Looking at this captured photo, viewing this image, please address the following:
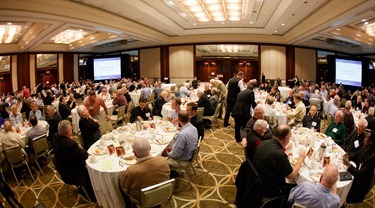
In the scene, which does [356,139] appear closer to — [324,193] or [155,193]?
[324,193]

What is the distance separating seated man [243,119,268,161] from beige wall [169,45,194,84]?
1477 centimetres

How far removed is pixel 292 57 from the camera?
17828 millimetres

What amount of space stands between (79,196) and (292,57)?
1674cm

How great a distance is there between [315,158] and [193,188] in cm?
201

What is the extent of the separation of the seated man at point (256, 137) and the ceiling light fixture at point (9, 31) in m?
10.2

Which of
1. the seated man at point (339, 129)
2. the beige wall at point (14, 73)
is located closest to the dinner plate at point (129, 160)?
the seated man at point (339, 129)

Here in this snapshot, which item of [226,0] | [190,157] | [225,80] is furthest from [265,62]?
[190,157]

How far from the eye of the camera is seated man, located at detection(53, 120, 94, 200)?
12.5 feet

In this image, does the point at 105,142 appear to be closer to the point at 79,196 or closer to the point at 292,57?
the point at 79,196

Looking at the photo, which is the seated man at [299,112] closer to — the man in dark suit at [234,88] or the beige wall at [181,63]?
the man in dark suit at [234,88]

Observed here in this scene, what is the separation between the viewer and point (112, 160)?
152 inches

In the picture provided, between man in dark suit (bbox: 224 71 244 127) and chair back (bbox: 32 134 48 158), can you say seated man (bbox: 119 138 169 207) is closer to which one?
chair back (bbox: 32 134 48 158)

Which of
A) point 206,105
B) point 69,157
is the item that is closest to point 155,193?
point 69,157

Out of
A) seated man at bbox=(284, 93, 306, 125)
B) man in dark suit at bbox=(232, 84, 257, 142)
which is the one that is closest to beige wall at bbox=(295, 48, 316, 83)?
seated man at bbox=(284, 93, 306, 125)
